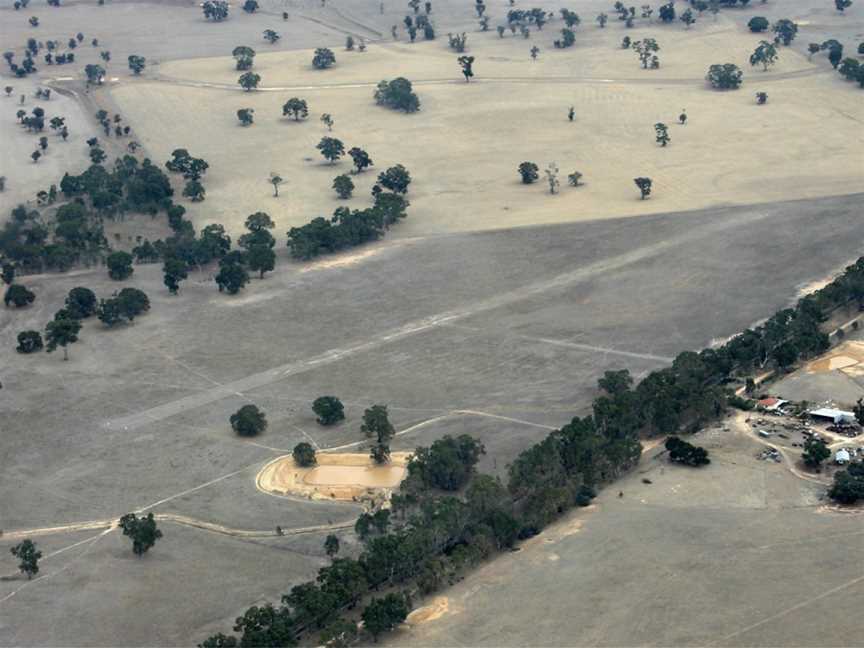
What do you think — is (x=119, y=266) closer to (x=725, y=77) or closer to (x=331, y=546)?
(x=331, y=546)

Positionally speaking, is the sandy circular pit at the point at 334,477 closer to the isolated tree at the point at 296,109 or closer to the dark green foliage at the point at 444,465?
the dark green foliage at the point at 444,465

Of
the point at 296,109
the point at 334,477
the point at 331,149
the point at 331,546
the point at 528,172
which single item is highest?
the point at 296,109

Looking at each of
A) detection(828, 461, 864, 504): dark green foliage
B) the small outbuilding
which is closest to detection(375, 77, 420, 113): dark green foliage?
the small outbuilding

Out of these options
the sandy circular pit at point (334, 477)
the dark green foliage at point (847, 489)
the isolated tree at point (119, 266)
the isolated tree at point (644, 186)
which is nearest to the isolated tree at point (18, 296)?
the isolated tree at point (119, 266)

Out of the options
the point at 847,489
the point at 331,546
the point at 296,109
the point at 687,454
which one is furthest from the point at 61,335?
the point at 296,109

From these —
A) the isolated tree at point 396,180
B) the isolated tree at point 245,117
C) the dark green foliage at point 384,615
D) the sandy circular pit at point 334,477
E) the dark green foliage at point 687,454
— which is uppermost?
the isolated tree at point 245,117

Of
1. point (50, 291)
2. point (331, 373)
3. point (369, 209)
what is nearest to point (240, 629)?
point (331, 373)
